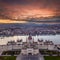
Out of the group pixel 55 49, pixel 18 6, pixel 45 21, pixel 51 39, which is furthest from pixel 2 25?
pixel 51 39

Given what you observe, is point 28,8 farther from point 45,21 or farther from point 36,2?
point 45,21

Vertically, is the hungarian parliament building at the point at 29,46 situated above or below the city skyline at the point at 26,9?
below

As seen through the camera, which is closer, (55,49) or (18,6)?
(18,6)

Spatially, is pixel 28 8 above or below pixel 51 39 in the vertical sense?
above

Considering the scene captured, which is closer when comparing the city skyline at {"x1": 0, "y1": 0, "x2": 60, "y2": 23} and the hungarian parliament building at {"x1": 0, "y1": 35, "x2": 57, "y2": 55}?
the city skyline at {"x1": 0, "y1": 0, "x2": 60, "y2": 23}

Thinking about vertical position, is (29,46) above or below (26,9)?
below

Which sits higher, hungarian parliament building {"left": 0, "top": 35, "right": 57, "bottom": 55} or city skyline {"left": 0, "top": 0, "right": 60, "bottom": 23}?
city skyline {"left": 0, "top": 0, "right": 60, "bottom": 23}

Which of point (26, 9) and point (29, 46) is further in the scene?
point (29, 46)

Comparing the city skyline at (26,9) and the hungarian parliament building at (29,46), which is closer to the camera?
the city skyline at (26,9)
